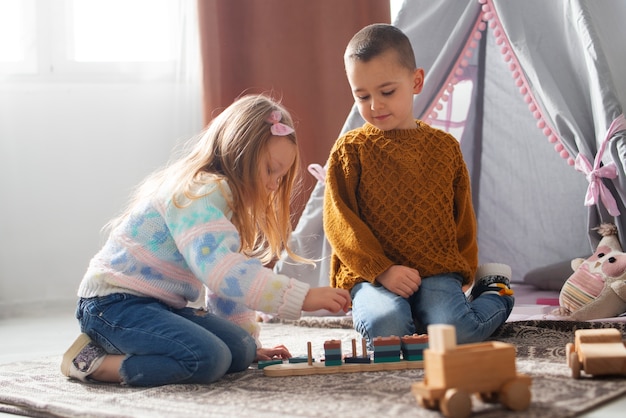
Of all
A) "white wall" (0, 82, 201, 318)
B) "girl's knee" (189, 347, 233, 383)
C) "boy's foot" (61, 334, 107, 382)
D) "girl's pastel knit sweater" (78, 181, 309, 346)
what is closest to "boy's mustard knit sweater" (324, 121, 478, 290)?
"girl's pastel knit sweater" (78, 181, 309, 346)

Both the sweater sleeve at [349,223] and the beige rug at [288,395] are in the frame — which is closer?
the beige rug at [288,395]

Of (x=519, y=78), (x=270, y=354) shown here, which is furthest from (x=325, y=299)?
(x=519, y=78)

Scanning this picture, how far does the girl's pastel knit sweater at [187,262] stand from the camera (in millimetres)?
1326

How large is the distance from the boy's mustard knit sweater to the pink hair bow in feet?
0.84

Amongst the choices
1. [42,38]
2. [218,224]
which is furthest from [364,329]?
[42,38]

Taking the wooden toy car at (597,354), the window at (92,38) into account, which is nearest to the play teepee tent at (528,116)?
the wooden toy car at (597,354)

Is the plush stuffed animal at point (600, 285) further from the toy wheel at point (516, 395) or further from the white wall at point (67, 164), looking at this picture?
the white wall at point (67, 164)

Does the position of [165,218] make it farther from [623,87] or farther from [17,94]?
[17,94]

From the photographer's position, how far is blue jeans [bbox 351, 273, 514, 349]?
154 centimetres

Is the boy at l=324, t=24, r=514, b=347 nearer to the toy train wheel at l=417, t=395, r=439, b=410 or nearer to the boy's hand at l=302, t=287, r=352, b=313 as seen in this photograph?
the boy's hand at l=302, t=287, r=352, b=313

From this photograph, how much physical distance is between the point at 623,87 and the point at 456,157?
532 millimetres

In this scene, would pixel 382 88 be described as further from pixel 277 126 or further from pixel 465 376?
pixel 465 376

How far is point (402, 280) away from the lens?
1600 millimetres

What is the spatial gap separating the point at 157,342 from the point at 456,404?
0.57 metres
